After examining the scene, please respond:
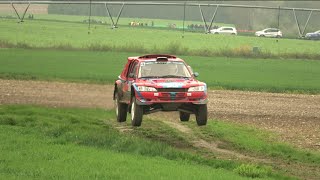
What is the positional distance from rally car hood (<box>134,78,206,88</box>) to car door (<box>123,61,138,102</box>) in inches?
22.6

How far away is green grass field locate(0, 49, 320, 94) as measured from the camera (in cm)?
3800

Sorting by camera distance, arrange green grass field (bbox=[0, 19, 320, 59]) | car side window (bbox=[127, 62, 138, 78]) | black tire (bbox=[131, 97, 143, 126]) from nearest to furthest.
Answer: black tire (bbox=[131, 97, 143, 126]) → car side window (bbox=[127, 62, 138, 78]) → green grass field (bbox=[0, 19, 320, 59])

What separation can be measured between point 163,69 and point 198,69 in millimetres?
24365

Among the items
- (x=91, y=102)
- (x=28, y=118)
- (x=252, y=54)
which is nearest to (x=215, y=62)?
(x=252, y=54)

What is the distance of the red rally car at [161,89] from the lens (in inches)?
736

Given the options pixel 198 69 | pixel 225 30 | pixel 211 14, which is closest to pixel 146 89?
pixel 198 69

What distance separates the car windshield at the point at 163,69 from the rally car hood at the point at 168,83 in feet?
1.50

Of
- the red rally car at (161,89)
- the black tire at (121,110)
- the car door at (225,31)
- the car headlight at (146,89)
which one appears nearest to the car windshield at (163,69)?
the red rally car at (161,89)

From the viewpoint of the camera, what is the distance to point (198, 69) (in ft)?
146

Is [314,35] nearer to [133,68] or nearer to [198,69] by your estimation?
[198,69]

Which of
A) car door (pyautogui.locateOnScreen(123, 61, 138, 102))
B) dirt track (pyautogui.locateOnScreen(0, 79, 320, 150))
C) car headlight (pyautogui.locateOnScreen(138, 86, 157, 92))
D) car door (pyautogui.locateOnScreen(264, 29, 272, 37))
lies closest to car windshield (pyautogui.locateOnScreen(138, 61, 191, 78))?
car door (pyautogui.locateOnScreen(123, 61, 138, 102))

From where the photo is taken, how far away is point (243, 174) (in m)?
13.7

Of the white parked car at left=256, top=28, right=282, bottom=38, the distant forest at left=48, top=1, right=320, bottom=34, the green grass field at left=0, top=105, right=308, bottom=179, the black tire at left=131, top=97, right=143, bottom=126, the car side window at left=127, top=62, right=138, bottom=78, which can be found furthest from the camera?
the distant forest at left=48, top=1, right=320, bottom=34

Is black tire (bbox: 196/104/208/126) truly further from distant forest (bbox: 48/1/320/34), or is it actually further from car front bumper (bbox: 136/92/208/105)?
distant forest (bbox: 48/1/320/34)
